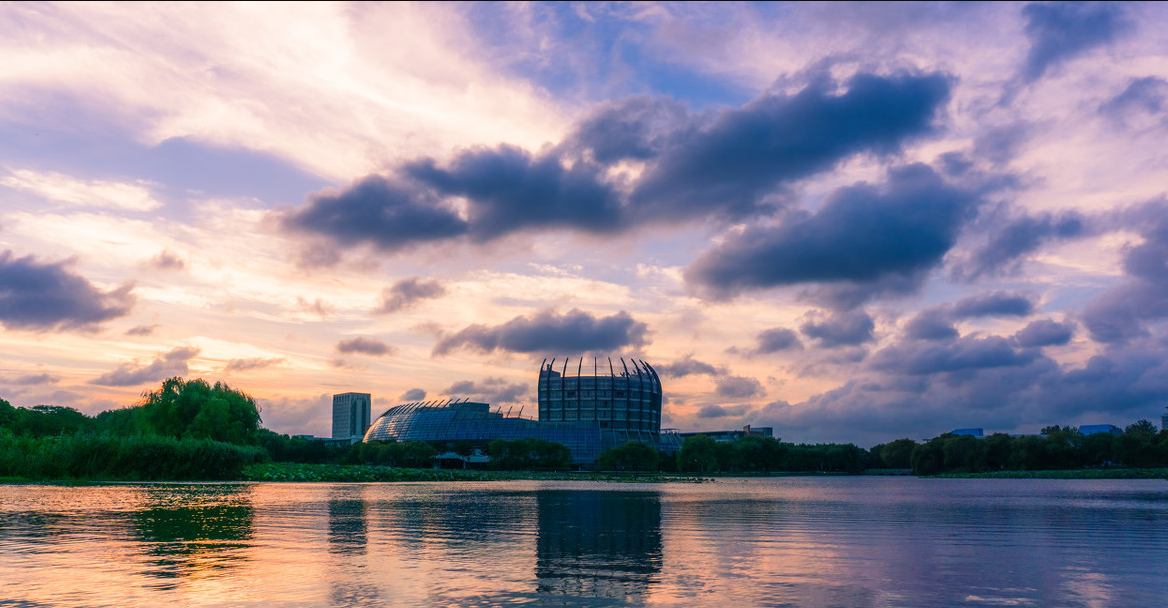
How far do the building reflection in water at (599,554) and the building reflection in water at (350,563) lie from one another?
3.67 metres

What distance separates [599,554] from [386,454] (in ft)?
513

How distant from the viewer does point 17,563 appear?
20516mm

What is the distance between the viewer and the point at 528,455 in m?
160

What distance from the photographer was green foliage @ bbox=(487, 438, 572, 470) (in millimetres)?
158500

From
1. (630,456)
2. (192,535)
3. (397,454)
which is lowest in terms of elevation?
(397,454)

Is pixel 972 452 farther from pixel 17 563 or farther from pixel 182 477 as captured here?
pixel 17 563

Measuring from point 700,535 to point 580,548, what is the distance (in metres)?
6.90

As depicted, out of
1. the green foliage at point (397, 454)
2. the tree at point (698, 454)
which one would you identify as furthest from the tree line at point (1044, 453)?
the green foliage at point (397, 454)

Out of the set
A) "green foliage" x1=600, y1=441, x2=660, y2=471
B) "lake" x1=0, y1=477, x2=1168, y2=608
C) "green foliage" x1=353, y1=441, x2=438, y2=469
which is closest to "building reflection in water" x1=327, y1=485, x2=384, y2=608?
"lake" x1=0, y1=477, x2=1168, y2=608

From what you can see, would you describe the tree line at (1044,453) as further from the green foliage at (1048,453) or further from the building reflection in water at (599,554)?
the building reflection in water at (599,554)

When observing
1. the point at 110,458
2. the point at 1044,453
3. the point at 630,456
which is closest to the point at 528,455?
the point at 630,456

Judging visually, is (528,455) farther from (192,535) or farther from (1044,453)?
(192,535)

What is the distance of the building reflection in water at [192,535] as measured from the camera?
2006 centimetres

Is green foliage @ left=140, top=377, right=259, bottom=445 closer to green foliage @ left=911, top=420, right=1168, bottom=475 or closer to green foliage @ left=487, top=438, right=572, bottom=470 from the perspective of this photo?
green foliage @ left=487, top=438, right=572, bottom=470
